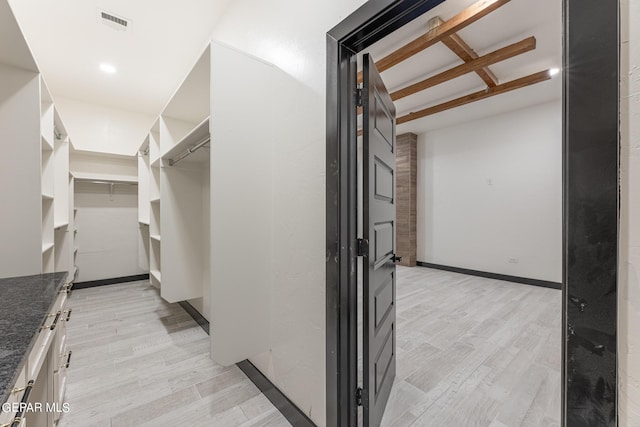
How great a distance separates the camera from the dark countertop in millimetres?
712

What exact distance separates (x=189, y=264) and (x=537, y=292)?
15.8 feet

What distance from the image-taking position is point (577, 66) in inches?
26.0

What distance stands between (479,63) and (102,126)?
5379mm

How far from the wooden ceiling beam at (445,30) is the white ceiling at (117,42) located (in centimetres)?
162

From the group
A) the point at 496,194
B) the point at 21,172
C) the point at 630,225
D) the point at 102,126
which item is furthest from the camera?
the point at 496,194

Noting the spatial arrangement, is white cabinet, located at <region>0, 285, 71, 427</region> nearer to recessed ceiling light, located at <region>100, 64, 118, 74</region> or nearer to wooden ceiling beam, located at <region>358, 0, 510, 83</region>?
wooden ceiling beam, located at <region>358, 0, 510, 83</region>

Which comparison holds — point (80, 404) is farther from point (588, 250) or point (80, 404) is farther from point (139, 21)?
point (139, 21)

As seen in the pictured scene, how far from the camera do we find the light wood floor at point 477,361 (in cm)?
165

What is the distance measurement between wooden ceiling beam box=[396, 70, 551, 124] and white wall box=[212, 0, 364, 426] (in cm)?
305

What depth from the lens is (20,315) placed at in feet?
3.34

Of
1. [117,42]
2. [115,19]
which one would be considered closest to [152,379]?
[115,19]

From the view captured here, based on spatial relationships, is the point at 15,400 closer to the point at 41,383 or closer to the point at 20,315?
the point at 20,315

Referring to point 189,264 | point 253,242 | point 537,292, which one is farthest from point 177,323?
point 537,292

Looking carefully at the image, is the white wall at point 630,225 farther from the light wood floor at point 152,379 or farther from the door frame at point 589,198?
the light wood floor at point 152,379
